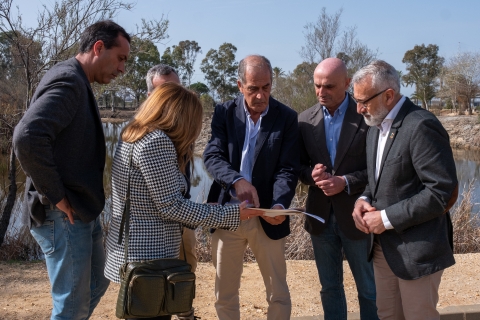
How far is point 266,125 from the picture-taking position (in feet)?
12.1

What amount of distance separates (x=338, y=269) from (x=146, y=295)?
5.81 ft

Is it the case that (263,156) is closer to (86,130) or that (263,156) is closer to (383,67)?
(383,67)

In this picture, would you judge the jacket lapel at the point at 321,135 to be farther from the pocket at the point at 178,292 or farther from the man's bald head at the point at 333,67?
the pocket at the point at 178,292

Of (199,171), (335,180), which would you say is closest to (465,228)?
(335,180)

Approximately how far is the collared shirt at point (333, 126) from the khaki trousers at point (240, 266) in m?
0.78

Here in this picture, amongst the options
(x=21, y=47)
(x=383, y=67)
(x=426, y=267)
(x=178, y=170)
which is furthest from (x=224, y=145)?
(x=21, y=47)

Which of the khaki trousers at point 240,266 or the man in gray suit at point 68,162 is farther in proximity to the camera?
the khaki trousers at point 240,266

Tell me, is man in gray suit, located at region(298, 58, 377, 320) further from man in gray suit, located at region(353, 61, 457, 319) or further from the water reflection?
the water reflection

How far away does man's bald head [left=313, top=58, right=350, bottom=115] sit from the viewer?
12.3ft

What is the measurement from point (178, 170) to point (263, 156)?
93cm

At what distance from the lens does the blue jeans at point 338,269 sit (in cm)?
368

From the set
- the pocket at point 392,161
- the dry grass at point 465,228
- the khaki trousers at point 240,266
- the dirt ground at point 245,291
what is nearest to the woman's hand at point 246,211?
the khaki trousers at point 240,266

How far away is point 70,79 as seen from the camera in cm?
278

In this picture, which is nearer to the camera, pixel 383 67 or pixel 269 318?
pixel 383 67
